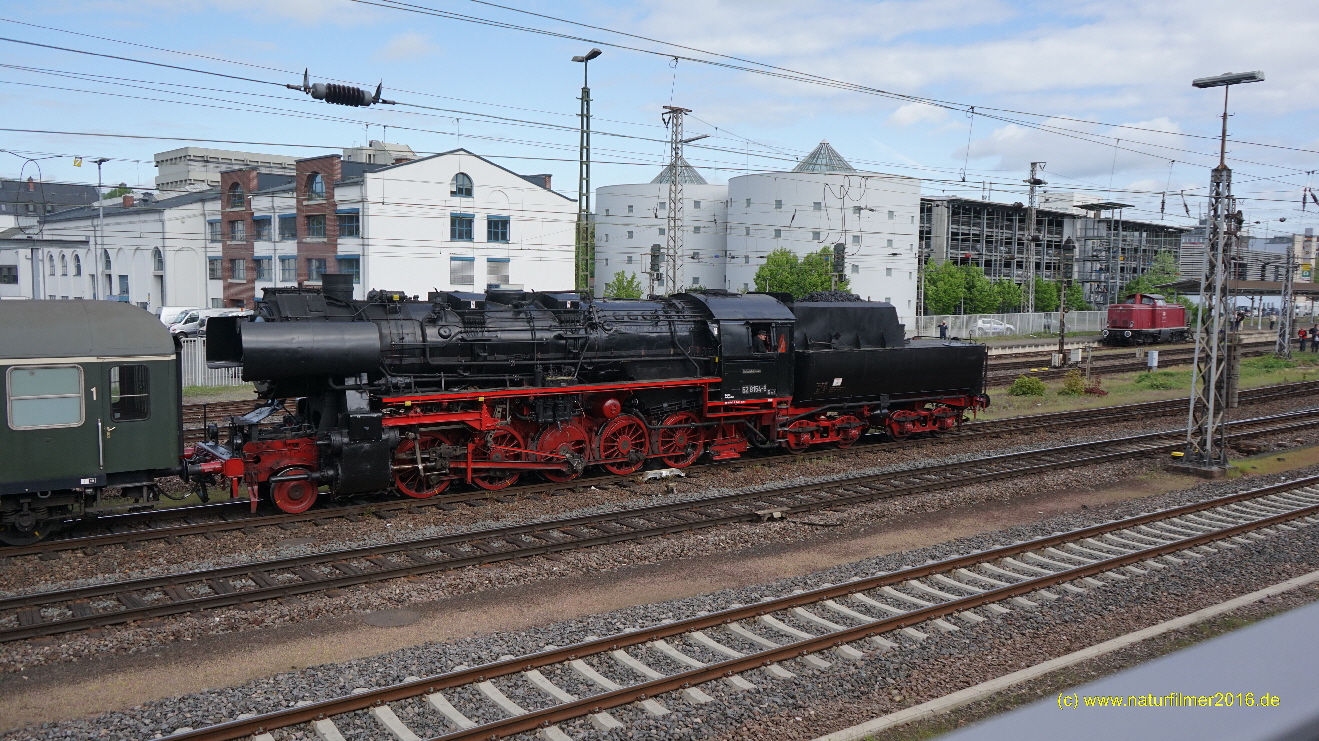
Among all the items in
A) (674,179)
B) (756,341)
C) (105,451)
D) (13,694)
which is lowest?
(13,694)

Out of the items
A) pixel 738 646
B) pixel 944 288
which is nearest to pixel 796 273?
pixel 944 288

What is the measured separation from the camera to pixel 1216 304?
17.8 metres

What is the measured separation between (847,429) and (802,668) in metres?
12.4

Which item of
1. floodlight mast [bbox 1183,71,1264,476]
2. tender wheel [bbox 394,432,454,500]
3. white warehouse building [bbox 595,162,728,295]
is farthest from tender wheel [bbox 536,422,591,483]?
white warehouse building [bbox 595,162,728,295]

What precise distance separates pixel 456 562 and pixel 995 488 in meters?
10.3

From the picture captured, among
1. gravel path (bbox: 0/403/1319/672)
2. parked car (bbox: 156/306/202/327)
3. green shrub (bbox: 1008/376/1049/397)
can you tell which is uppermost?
parked car (bbox: 156/306/202/327)

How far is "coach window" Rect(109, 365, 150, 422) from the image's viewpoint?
39.6 feet

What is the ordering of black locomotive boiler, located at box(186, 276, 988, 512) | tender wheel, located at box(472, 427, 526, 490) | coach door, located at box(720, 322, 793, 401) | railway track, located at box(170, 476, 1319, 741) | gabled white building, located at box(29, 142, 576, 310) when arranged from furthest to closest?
1. gabled white building, located at box(29, 142, 576, 310)
2. coach door, located at box(720, 322, 793, 401)
3. tender wheel, located at box(472, 427, 526, 490)
4. black locomotive boiler, located at box(186, 276, 988, 512)
5. railway track, located at box(170, 476, 1319, 741)

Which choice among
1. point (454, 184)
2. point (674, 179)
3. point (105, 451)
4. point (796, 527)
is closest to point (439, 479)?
point (105, 451)

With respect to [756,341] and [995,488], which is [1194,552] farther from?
[756,341]

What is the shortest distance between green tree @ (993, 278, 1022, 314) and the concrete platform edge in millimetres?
62479

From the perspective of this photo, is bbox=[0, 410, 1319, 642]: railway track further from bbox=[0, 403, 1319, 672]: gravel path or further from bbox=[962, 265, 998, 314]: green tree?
bbox=[962, 265, 998, 314]: green tree

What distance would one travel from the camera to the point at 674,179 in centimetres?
3375

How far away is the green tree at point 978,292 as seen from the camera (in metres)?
69.0
